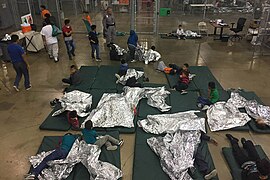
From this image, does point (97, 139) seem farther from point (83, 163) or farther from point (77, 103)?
point (77, 103)

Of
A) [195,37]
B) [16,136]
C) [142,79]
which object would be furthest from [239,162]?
[195,37]

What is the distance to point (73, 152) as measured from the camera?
422 centimetres

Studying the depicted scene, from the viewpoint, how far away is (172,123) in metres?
5.03

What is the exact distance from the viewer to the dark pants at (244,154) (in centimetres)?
418

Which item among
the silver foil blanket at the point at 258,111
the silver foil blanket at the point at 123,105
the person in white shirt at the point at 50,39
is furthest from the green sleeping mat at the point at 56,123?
the silver foil blanket at the point at 258,111

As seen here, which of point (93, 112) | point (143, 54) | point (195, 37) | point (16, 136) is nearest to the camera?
point (16, 136)

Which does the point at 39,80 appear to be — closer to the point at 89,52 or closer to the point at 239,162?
the point at 89,52

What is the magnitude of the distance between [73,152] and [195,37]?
9.06 metres

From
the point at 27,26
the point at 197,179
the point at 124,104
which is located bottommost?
the point at 197,179

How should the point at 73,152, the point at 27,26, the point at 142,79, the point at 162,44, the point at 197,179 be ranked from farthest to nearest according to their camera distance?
the point at 162,44 < the point at 27,26 < the point at 142,79 < the point at 73,152 < the point at 197,179

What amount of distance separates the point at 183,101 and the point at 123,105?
1563 mm

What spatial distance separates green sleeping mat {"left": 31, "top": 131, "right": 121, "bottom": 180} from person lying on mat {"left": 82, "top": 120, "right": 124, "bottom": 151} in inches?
4.2

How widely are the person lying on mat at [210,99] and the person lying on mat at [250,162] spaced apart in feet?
3.53

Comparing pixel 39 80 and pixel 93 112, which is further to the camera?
pixel 39 80
